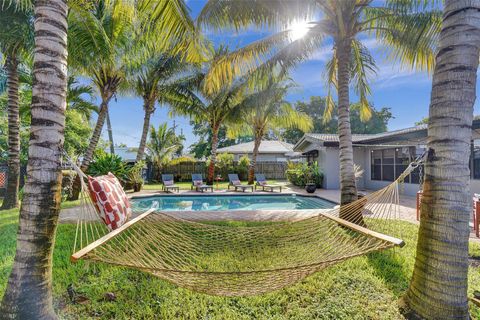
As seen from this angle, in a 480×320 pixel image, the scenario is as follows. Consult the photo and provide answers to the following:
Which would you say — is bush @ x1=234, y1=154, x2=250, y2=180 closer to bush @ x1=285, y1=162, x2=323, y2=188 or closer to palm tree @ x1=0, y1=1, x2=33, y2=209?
bush @ x1=285, y1=162, x2=323, y2=188

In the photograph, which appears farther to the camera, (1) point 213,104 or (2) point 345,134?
(1) point 213,104

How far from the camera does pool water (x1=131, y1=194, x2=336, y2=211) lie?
425 inches

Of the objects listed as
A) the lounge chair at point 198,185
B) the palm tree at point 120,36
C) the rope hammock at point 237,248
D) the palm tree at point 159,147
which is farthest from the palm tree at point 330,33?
the palm tree at point 159,147

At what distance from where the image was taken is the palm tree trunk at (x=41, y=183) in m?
2.20

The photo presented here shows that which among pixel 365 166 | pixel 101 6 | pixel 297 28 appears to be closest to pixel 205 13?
pixel 297 28

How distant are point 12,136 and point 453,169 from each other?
35.3 ft

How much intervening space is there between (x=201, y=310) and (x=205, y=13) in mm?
5747

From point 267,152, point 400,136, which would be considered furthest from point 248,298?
point 267,152

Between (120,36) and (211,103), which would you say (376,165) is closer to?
(211,103)

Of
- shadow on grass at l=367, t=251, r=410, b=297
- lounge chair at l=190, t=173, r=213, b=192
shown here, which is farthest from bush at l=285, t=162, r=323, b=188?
shadow on grass at l=367, t=251, r=410, b=297

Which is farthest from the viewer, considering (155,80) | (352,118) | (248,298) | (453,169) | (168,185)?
(352,118)

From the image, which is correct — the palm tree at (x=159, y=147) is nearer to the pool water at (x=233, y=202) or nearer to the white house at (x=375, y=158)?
the pool water at (x=233, y=202)

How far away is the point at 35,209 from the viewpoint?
222 cm

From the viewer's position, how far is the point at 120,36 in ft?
28.0
